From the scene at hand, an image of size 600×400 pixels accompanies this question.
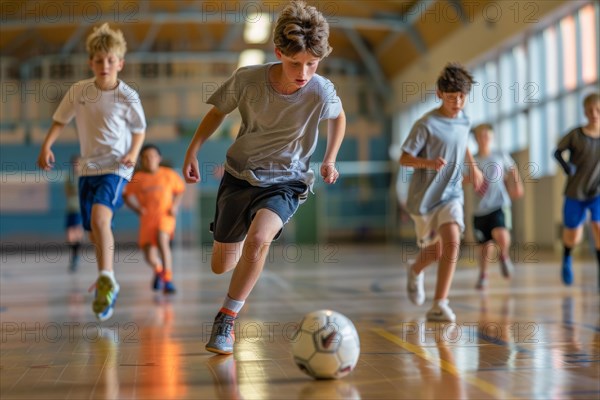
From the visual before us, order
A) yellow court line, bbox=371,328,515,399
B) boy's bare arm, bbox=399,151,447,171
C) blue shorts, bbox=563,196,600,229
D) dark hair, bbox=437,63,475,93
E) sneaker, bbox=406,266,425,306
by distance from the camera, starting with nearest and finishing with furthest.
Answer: yellow court line, bbox=371,328,515,399, boy's bare arm, bbox=399,151,447,171, dark hair, bbox=437,63,475,93, sneaker, bbox=406,266,425,306, blue shorts, bbox=563,196,600,229

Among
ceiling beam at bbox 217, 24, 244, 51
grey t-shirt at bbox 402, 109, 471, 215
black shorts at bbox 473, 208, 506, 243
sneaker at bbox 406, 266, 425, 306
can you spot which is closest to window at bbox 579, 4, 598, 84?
black shorts at bbox 473, 208, 506, 243

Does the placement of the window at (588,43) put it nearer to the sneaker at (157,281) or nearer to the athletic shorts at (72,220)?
the athletic shorts at (72,220)

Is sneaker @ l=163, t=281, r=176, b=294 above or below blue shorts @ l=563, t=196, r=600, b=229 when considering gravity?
below

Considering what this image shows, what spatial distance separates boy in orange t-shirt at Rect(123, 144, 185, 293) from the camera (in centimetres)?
963

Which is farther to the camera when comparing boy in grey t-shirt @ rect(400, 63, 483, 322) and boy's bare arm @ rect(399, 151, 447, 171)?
boy in grey t-shirt @ rect(400, 63, 483, 322)

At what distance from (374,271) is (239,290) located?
8619 millimetres

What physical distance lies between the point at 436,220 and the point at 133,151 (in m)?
2.13

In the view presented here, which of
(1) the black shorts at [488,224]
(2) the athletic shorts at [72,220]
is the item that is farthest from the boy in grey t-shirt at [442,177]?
(2) the athletic shorts at [72,220]

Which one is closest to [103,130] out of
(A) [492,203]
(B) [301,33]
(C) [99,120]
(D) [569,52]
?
(C) [99,120]

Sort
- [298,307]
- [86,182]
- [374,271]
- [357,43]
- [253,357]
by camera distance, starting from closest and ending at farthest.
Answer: [253,357], [86,182], [298,307], [374,271], [357,43]

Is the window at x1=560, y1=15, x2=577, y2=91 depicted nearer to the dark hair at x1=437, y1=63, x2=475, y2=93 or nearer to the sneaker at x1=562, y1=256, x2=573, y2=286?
the sneaker at x1=562, y1=256, x2=573, y2=286

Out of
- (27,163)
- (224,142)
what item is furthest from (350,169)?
(27,163)

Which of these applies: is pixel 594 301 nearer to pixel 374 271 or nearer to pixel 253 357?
pixel 253 357

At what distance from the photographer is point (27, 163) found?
29.8m
